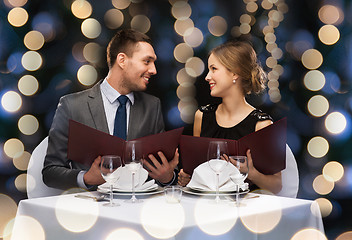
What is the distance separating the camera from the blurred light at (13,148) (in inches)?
90.8

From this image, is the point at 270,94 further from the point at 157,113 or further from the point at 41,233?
the point at 41,233

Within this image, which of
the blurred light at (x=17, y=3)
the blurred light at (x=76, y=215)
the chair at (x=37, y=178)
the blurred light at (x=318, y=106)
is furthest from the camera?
the blurred light at (x=318, y=106)

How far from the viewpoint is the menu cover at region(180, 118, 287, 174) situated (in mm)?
1347

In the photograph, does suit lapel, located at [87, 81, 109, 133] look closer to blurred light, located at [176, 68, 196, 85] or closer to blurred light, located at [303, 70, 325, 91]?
blurred light, located at [176, 68, 196, 85]

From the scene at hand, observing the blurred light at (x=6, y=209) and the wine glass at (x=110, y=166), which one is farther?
the blurred light at (x=6, y=209)

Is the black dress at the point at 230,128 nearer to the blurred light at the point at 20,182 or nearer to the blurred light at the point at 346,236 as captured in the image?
the blurred light at the point at 346,236

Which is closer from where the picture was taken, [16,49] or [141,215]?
[141,215]

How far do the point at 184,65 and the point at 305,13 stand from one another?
0.88 m

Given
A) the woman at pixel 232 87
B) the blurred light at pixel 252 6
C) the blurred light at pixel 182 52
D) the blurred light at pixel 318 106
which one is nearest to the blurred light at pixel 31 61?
the blurred light at pixel 182 52

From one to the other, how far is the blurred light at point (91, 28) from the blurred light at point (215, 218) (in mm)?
1684

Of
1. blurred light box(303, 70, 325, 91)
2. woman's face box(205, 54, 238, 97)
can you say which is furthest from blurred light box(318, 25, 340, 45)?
woman's face box(205, 54, 238, 97)

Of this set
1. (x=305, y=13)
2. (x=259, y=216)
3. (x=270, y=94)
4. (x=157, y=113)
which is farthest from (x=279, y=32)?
(x=259, y=216)

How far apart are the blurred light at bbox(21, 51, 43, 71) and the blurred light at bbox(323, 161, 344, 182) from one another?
191 centimetres

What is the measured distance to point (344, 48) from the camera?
2500mm
